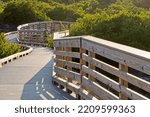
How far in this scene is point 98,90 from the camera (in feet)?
25.9

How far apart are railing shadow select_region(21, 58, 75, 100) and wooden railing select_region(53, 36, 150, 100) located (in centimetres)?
21

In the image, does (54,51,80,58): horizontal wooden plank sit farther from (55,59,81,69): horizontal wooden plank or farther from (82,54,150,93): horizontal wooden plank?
(82,54,150,93): horizontal wooden plank

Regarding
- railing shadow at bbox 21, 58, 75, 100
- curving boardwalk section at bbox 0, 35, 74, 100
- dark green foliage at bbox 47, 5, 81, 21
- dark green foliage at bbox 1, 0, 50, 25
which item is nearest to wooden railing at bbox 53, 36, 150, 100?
railing shadow at bbox 21, 58, 75, 100

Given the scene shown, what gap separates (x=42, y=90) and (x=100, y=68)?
3.03 meters

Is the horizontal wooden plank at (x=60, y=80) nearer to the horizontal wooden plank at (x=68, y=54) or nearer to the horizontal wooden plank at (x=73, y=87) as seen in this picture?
the horizontal wooden plank at (x=73, y=87)

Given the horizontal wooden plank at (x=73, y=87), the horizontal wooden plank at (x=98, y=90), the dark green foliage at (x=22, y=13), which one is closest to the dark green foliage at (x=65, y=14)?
the dark green foliage at (x=22, y=13)

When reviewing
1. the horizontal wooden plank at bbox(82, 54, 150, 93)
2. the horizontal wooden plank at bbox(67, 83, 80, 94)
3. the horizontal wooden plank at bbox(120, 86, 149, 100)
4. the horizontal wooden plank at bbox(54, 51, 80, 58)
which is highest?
the horizontal wooden plank at bbox(82, 54, 150, 93)

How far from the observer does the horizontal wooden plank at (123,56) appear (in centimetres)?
584

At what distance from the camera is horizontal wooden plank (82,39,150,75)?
584cm

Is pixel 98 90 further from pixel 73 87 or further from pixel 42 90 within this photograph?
pixel 42 90

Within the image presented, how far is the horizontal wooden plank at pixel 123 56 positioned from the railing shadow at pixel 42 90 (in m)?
1.91

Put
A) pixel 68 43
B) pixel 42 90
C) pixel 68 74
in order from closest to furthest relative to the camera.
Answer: pixel 68 43
pixel 68 74
pixel 42 90

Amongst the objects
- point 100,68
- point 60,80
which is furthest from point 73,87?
point 100,68

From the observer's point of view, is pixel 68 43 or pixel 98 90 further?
pixel 68 43
